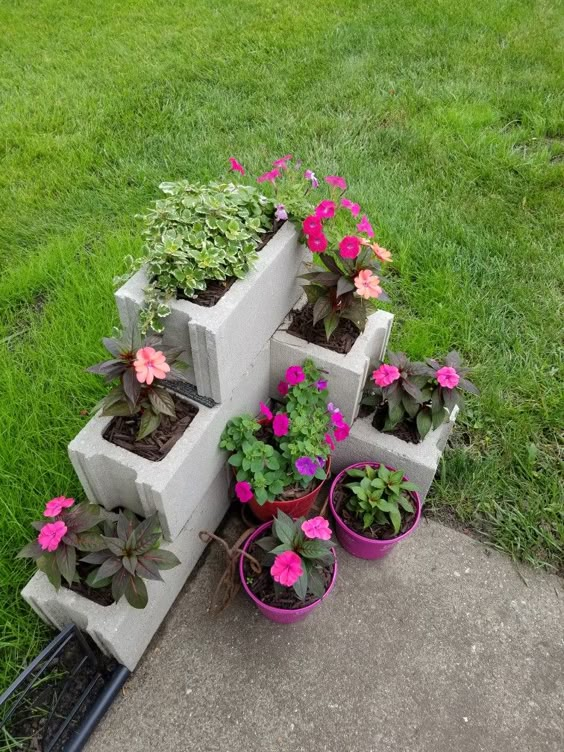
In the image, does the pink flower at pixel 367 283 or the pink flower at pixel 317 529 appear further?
the pink flower at pixel 367 283

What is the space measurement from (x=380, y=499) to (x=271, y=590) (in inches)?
18.6

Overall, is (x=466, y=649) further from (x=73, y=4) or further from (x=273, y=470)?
(x=73, y=4)

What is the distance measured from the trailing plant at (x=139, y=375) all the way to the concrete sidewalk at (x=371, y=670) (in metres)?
0.75

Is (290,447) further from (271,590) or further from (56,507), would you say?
(56,507)

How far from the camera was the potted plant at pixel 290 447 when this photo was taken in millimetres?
1946

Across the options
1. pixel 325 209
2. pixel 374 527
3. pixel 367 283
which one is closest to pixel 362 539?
pixel 374 527

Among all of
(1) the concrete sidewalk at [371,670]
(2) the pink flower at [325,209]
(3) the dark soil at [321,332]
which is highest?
(2) the pink flower at [325,209]

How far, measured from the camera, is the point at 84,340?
2590mm

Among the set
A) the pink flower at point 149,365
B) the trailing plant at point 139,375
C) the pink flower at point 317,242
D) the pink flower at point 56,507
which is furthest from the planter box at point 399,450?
the pink flower at point 56,507

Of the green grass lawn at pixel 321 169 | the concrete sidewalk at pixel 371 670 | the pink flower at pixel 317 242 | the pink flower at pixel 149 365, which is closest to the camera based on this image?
the pink flower at pixel 149 365

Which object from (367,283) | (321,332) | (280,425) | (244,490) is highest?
(367,283)

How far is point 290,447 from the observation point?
1955 mm

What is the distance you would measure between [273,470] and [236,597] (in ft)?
1.56

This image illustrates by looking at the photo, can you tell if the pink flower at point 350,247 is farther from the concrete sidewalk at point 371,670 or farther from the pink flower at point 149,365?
the concrete sidewalk at point 371,670
